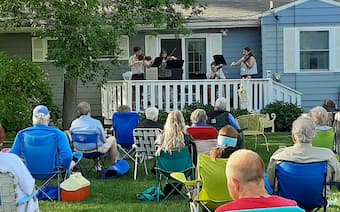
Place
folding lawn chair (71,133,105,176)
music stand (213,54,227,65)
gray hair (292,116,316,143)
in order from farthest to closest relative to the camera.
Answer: music stand (213,54,227,65) → folding lawn chair (71,133,105,176) → gray hair (292,116,316,143)

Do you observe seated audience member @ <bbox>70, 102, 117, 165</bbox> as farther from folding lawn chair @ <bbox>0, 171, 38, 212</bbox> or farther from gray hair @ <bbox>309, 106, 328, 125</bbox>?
folding lawn chair @ <bbox>0, 171, 38, 212</bbox>

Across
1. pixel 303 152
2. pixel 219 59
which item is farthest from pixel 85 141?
pixel 219 59

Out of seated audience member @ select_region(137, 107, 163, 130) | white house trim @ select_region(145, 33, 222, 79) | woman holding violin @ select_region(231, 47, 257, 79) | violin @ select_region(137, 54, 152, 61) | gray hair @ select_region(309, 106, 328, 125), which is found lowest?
seated audience member @ select_region(137, 107, 163, 130)

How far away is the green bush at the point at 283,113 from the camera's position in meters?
15.6

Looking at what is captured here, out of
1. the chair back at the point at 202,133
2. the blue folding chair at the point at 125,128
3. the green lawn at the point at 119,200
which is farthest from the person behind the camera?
the blue folding chair at the point at 125,128

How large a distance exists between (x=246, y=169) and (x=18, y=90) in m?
11.2

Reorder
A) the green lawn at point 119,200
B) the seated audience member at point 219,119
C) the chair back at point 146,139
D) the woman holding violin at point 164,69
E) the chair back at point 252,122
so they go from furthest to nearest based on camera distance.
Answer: the woman holding violin at point 164,69 → the chair back at point 252,122 → the seated audience member at point 219,119 → the chair back at point 146,139 → the green lawn at point 119,200

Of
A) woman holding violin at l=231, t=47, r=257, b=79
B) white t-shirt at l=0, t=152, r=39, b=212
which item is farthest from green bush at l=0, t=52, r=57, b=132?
white t-shirt at l=0, t=152, r=39, b=212

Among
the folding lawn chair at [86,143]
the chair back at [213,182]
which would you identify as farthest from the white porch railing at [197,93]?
the chair back at [213,182]

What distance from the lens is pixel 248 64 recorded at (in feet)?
54.1

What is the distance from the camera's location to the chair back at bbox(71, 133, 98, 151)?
9578 mm

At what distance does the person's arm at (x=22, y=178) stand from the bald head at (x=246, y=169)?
7.53ft

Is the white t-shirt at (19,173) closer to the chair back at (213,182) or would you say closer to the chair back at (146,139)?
the chair back at (213,182)

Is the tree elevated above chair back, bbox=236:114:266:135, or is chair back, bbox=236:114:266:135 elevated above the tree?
the tree
